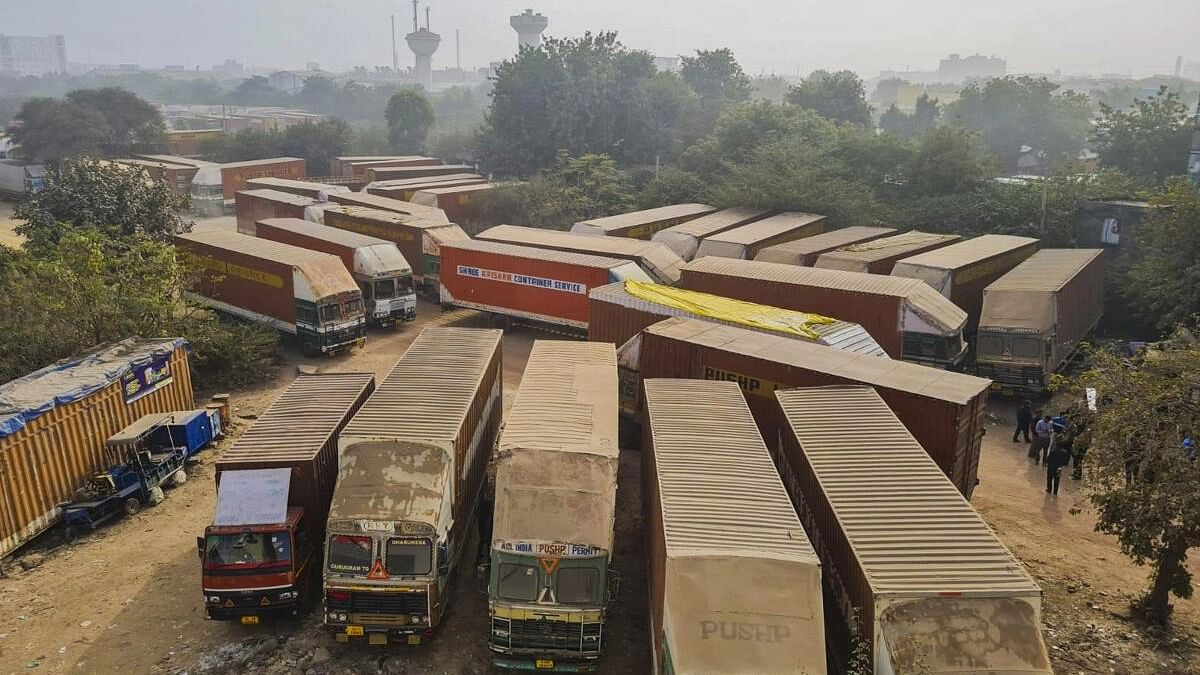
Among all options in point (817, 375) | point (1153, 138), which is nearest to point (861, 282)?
→ point (817, 375)

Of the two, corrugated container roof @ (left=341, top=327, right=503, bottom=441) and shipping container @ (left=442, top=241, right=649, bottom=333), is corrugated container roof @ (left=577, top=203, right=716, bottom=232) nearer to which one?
shipping container @ (left=442, top=241, right=649, bottom=333)

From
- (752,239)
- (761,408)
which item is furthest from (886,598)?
(752,239)

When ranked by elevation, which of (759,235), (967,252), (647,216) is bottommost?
(967,252)

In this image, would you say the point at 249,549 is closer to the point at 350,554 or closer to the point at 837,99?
the point at 350,554

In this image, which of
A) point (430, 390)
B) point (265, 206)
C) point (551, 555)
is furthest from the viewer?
point (265, 206)

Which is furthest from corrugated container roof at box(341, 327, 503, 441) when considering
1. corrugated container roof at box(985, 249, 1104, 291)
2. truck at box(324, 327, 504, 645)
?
corrugated container roof at box(985, 249, 1104, 291)

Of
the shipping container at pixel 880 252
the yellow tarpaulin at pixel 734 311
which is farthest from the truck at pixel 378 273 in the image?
the shipping container at pixel 880 252

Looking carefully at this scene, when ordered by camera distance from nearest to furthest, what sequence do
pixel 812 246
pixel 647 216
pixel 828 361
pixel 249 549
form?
pixel 249 549
pixel 828 361
pixel 812 246
pixel 647 216

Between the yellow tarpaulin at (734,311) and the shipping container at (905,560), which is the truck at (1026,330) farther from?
the shipping container at (905,560)
